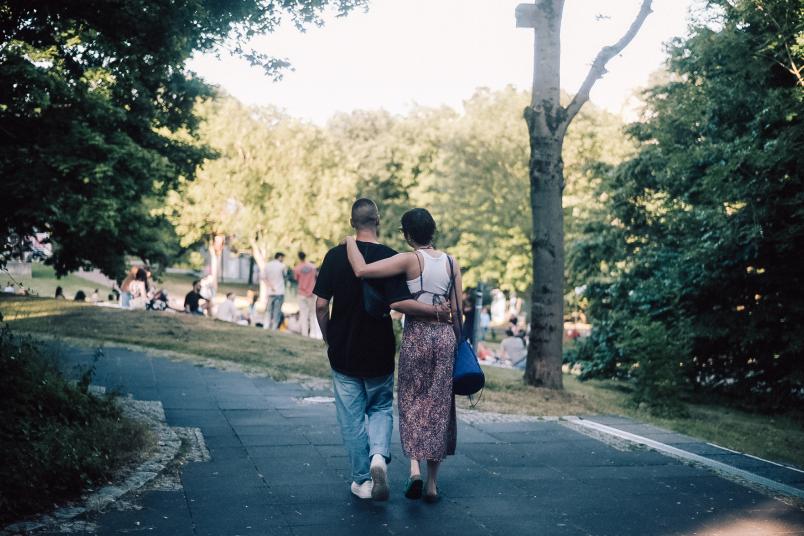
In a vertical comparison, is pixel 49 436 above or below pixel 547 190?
below

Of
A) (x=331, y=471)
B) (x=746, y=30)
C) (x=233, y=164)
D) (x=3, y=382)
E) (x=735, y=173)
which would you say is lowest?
(x=331, y=471)

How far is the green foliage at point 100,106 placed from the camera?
25.7 ft

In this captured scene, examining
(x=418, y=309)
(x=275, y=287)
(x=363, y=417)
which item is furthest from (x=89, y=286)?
(x=418, y=309)

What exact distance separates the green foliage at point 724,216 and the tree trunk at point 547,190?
1387 mm

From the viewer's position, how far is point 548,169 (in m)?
11.9

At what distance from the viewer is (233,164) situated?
158ft

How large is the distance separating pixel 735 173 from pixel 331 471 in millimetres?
7121

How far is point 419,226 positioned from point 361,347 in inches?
34.5

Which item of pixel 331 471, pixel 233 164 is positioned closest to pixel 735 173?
pixel 331 471

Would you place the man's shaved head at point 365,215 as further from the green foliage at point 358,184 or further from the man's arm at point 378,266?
the green foliage at point 358,184

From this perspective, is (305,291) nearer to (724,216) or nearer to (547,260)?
(547,260)

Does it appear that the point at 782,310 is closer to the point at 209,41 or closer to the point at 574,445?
the point at 574,445

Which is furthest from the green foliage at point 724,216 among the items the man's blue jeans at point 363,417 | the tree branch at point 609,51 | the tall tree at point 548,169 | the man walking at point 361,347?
the man's blue jeans at point 363,417

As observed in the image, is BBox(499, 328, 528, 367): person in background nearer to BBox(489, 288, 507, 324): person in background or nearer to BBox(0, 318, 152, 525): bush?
BBox(0, 318, 152, 525): bush
